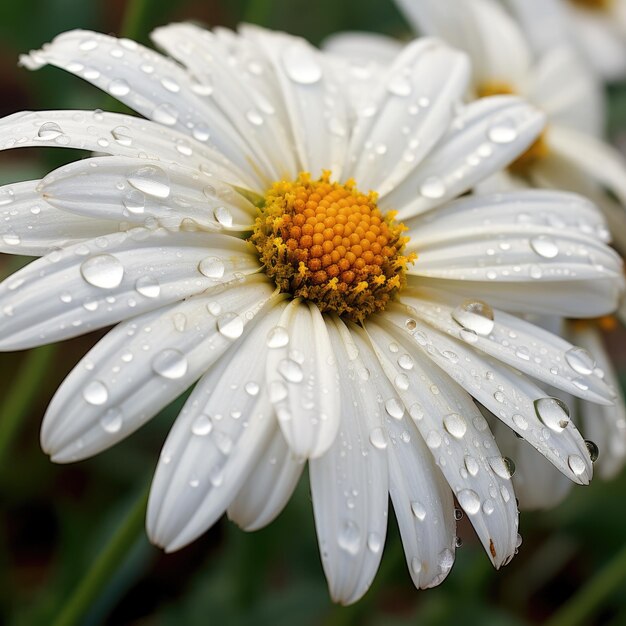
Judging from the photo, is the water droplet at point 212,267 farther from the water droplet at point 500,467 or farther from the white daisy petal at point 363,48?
the white daisy petal at point 363,48

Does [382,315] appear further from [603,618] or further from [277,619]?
[603,618]

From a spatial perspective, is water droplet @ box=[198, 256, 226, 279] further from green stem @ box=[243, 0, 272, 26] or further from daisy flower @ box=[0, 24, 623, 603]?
green stem @ box=[243, 0, 272, 26]

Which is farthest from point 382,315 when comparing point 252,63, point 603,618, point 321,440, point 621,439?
point 603,618

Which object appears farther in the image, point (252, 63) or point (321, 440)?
point (252, 63)

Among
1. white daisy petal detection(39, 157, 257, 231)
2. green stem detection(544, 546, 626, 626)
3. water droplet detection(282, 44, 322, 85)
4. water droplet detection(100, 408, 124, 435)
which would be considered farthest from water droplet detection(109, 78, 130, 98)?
green stem detection(544, 546, 626, 626)

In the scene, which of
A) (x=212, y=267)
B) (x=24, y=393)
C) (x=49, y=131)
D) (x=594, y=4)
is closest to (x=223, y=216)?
(x=212, y=267)

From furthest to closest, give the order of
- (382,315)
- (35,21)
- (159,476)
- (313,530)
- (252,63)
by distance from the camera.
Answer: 1. (35,21)
2. (313,530)
3. (252,63)
4. (382,315)
5. (159,476)

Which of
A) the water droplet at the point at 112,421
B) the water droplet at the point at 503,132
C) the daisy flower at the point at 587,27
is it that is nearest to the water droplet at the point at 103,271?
the water droplet at the point at 112,421
